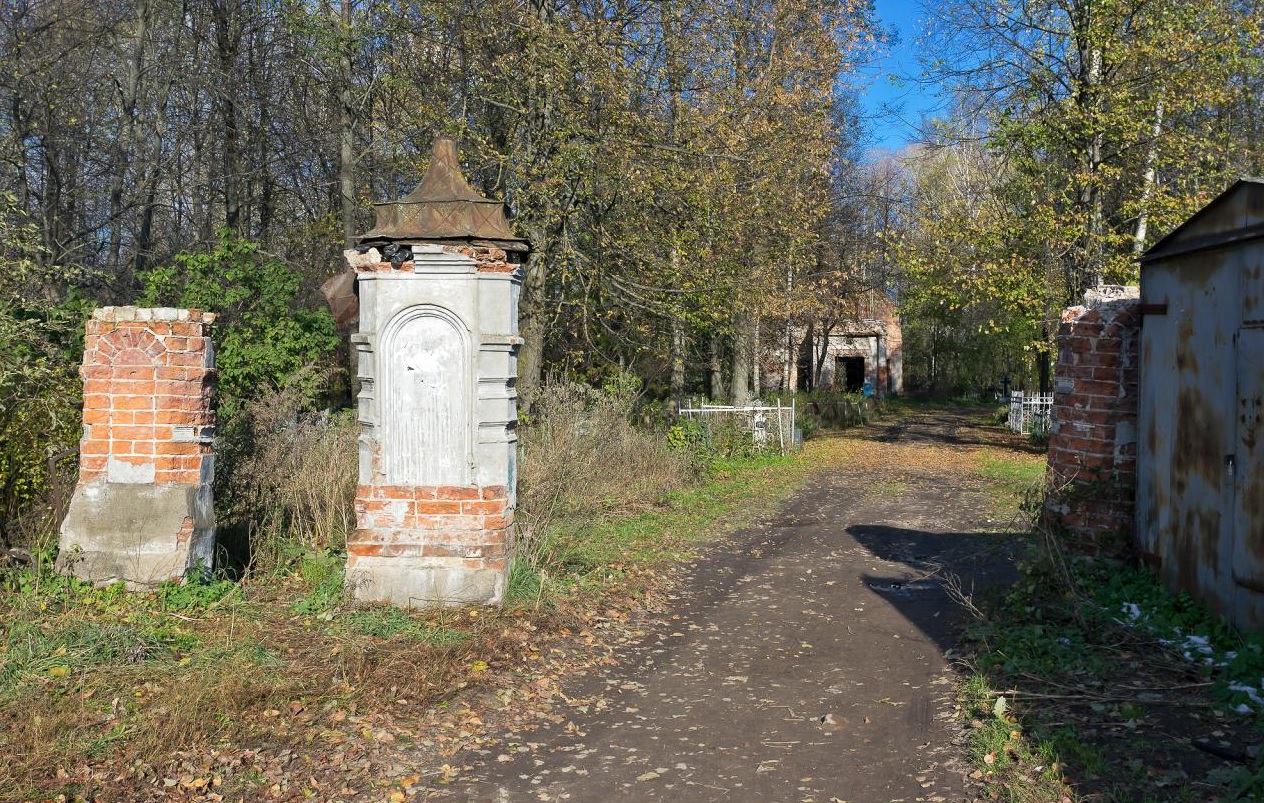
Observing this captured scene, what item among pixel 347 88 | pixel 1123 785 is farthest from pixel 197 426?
pixel 347 88

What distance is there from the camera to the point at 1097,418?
7555 millimetres

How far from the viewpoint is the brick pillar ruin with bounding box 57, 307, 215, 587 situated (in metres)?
6.95

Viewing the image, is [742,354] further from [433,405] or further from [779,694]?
[779,694]

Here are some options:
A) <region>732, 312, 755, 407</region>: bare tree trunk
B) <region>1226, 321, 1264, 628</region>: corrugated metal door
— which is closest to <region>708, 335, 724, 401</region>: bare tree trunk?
<region>732, 312, 755, 407</region>: bare tree trunk

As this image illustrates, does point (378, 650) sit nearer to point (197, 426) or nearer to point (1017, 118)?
point (197, 426)

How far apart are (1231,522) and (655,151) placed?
10.6 meters

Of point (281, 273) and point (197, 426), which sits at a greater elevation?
point (281, 273)

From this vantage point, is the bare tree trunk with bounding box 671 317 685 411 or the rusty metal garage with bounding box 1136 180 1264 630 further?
the bare tree trunk with bounding box 671 317 685 411

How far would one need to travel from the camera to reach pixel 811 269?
2764 cm

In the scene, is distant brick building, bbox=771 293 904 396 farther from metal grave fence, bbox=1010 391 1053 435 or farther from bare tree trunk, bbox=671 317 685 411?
bare tree trunk, bbox=671 317 685 411

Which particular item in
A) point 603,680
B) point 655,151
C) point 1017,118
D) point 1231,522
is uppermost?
point 1017,118

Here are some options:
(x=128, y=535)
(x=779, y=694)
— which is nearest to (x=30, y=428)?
(x=128, y=535)

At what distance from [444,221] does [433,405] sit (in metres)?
1.35

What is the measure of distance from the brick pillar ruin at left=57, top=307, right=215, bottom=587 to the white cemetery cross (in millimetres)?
1220
